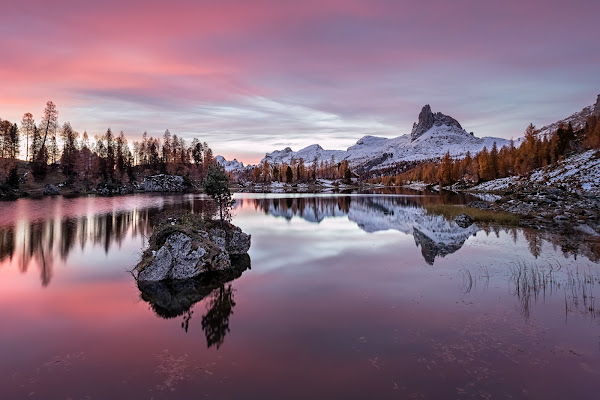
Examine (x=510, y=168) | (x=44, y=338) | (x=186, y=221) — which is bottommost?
(x=44, y=338)

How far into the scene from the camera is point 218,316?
19703 mm

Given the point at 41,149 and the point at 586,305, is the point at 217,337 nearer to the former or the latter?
the point at 586,305

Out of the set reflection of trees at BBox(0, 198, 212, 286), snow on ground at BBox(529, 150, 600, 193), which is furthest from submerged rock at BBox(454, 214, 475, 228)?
reflection of trees at BBox(0, 198, 212, 286)

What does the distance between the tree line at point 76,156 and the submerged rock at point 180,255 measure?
96083mm

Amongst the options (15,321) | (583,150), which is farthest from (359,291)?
(583,150)

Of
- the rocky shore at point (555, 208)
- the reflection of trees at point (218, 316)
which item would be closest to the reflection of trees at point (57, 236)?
the reflection of trees at point (218, 316)

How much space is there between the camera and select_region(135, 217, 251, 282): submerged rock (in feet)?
86.1

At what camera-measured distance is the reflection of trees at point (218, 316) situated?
17.0 m

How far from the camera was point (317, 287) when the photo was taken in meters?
25.0

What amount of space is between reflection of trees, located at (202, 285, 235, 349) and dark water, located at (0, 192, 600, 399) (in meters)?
0.11

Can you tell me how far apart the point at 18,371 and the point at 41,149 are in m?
144

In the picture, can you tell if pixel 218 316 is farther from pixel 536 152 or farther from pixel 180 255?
pixel 536 152

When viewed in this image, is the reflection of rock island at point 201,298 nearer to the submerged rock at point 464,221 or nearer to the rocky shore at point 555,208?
the submerged rock at point 464,221

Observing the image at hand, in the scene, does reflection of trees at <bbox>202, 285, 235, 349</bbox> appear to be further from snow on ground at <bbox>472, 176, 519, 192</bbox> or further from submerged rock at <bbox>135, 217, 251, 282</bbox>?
snow on ground at <bbox>472, 176, 519, 192</bbox>
